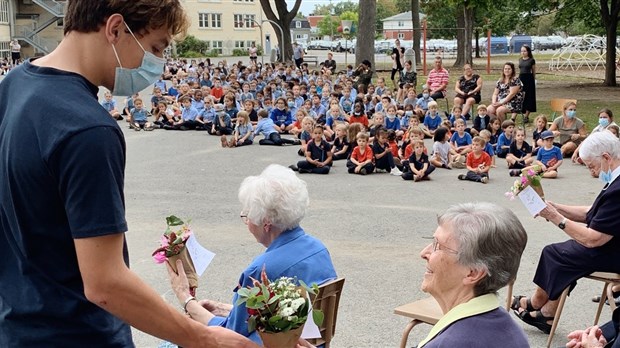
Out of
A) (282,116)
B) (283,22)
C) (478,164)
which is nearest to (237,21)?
(283,22)

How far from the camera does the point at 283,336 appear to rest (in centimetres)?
258

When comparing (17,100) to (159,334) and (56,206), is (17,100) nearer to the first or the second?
(56,206)

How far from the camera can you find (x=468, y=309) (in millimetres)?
2867

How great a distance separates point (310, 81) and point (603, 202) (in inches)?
858

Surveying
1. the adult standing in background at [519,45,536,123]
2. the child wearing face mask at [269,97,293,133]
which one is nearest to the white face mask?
the adult standing in background at [519,45,536,123]

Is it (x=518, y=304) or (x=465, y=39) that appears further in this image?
(x=465, y=39)

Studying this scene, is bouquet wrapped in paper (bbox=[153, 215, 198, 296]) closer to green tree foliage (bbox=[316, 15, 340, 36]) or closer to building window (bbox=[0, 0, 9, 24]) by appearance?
building window (bbox=[0, 0, 9, 24])

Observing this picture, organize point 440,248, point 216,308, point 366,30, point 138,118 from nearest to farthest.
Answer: point 440,248
point 216,308
point 138,118
point 366,30

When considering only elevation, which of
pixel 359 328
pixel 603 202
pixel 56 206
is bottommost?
pixel 359 328

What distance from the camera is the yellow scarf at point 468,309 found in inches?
112

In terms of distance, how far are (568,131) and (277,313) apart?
13.8m

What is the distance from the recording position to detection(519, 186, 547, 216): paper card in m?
5.43

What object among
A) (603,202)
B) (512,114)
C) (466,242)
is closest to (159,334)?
(466,242)

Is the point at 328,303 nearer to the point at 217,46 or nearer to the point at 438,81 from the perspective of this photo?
the point at 438,81
